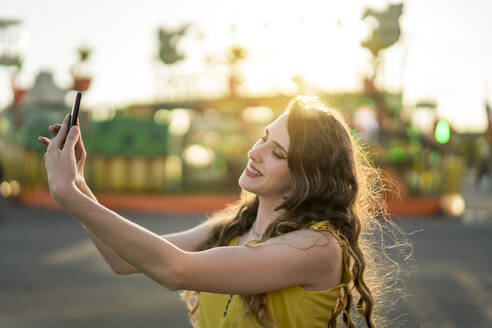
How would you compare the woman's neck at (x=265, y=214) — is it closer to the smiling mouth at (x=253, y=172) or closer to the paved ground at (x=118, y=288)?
the smiling mouth at (x=253, y=172)

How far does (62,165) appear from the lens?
1.33 m

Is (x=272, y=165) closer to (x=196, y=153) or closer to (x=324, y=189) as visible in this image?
(x=324, y=189)

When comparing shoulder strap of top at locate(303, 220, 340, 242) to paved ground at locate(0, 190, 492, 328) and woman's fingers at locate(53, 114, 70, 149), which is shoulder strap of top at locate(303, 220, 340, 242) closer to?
woman's fingers at locate(53, 114, 70, 149)

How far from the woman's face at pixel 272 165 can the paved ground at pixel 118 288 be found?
2.30m

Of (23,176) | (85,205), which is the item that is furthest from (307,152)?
(23,176)

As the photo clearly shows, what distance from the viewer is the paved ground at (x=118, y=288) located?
4.80 meters

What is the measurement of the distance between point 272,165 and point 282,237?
9.3 inches

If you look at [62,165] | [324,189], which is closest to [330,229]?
[324,189]

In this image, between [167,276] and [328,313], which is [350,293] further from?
[167,276]

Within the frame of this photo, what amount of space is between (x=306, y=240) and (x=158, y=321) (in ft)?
11.7

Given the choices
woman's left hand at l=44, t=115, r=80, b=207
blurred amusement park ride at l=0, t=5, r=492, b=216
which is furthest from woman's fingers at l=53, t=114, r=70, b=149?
blurred amusement park ride at l=0, t=5, r=492, b=216

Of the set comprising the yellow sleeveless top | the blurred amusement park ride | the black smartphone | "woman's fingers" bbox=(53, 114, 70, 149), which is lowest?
the blurred amusement park ride

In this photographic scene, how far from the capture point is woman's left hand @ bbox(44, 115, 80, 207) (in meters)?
1.30

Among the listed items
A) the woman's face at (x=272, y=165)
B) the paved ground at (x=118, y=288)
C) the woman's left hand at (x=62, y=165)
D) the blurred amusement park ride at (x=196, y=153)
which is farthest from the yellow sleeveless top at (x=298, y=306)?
the blurred amusement park ride at (x=196, y=153)
